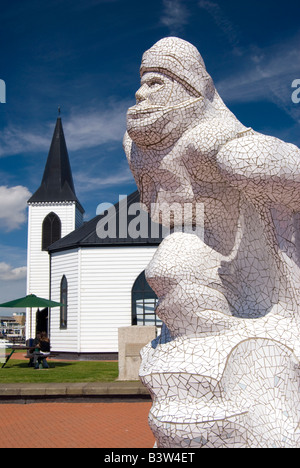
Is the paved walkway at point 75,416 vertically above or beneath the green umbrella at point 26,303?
beneath

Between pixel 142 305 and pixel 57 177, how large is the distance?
626 inches

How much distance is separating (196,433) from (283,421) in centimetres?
69

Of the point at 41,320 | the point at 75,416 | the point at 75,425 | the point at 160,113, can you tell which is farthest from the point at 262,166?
the point at 41,320

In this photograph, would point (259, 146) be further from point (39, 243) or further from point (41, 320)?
point (39, 243)

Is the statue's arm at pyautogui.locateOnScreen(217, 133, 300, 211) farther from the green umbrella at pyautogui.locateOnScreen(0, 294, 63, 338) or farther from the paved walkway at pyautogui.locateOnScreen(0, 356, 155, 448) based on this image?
the green umbrella at pyautogui.locateOnScreen(0, 294, 63, 338)

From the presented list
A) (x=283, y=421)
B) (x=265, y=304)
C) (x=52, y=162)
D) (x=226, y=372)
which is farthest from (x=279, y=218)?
(x=52, y=162)

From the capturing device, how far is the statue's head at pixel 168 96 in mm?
4109

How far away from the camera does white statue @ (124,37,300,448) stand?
137 inches

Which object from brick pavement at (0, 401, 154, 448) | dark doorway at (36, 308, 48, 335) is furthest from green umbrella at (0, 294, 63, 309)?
dark doorway at (36, 308, 48, 335)

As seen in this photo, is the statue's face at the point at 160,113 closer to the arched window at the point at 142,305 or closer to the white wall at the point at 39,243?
the arched window at the point at 142,305

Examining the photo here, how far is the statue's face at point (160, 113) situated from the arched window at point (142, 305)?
16.0 meters

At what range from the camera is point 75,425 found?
755 cm

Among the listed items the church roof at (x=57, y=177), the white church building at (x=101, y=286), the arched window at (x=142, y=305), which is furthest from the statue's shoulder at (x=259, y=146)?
the church roof at (x=57, y=177)

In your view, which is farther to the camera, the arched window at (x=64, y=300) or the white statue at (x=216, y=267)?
the arched window at (x=64, y=300)
